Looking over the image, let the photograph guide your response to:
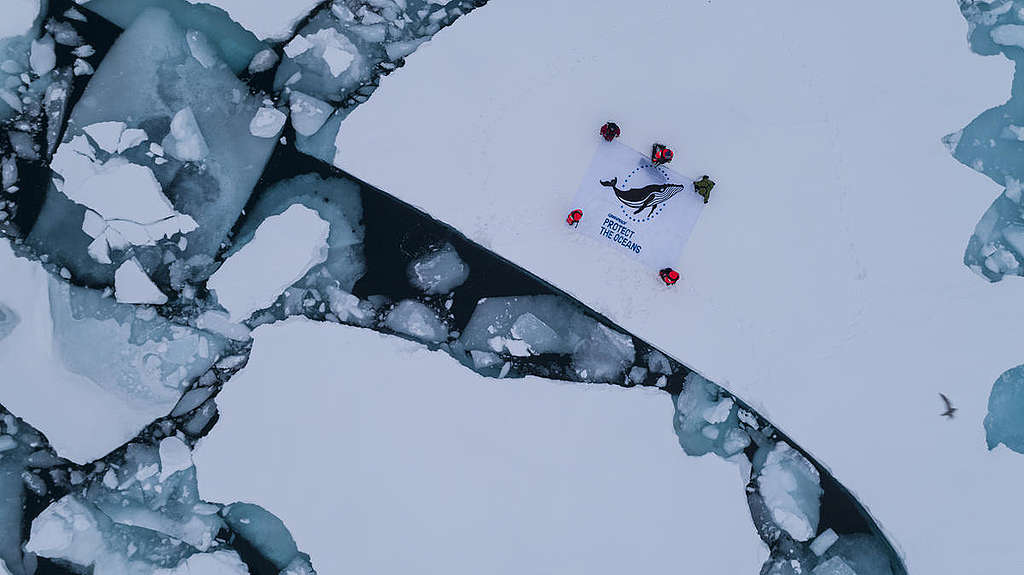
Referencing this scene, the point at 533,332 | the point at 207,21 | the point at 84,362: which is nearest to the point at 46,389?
the point at 84,362

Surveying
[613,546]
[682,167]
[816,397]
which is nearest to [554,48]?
[682,167]

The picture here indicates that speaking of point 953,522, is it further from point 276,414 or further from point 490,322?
point 276,414

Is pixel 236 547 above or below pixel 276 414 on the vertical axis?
below

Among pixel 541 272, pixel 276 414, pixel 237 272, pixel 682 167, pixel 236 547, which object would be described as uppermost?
pixel 682 167

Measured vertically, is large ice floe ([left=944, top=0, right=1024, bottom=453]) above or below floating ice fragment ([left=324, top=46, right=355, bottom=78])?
above

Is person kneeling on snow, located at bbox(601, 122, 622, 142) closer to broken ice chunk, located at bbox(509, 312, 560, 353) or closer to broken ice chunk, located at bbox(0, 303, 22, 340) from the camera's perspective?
broken ice chunk, located at bbox(509, 312, 560, 353)

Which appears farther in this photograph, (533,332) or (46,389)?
(533,332)

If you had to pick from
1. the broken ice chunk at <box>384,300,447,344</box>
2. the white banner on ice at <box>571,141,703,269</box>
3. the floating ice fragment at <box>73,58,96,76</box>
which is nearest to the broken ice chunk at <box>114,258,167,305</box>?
the floating ice fragment at <box>73,58,96,76</box>

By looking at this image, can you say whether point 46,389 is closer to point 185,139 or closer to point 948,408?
point 185,139
